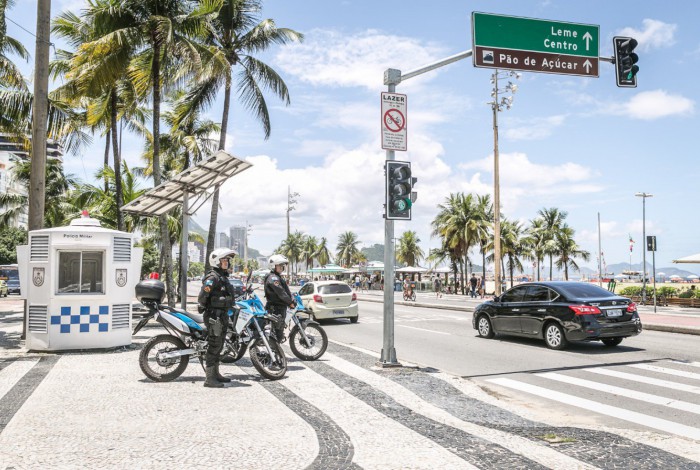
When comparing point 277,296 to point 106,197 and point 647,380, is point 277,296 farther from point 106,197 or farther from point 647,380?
point 106,197

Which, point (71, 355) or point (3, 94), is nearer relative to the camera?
point (71, 355)

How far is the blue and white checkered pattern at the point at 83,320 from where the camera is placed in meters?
10.4

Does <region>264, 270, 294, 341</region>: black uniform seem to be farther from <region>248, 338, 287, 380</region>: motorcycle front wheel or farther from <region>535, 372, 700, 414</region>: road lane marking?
<region>535, 372, 700, 414</region>: road lane marking

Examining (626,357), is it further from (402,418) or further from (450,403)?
(402,418)

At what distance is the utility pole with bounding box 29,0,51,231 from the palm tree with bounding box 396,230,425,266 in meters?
72.8

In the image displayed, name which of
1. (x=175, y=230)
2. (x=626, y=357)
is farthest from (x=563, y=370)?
(x=175, y=230)

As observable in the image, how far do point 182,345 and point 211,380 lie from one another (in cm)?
79

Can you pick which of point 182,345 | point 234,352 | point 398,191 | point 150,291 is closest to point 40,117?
point 150,291

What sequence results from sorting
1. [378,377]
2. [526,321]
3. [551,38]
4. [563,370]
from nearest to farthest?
[378,377] → [563,370] → [551,38] → [526,321]

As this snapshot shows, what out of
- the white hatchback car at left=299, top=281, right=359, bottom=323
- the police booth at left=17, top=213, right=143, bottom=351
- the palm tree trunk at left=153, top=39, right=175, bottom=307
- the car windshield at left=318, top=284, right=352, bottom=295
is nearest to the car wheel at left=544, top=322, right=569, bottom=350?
the white hatchback car at left=299, top=281, right=359, bottom=323

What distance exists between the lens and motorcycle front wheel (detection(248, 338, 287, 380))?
26.4 ft

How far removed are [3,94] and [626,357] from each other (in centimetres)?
1671

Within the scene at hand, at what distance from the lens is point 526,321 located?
42.0 feet

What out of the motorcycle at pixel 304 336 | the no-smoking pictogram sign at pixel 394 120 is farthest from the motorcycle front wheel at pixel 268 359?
the no-smoking pictogram sign at pixel 394 120
